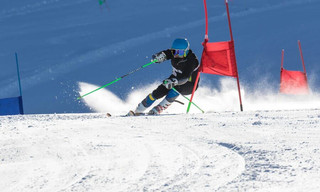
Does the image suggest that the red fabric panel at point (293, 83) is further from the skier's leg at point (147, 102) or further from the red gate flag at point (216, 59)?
the skier's leg at point (147, 102)

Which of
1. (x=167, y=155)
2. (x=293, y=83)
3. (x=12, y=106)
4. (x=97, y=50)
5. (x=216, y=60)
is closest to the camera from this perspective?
(x=167, y=155)

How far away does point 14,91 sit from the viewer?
35.0ft

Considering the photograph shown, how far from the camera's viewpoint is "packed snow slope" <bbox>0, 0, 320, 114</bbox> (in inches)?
425

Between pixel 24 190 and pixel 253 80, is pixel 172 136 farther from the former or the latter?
pixel 253 80

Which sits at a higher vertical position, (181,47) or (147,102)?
(181,47)

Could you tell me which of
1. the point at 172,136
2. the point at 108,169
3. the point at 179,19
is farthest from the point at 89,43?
the point at 108,169

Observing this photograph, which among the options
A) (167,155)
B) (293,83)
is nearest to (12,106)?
(167,155)

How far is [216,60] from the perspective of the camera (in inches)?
243

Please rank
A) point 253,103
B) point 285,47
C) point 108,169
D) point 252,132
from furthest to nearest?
point 285,47, point 253,103, point 252,132, point 108,169

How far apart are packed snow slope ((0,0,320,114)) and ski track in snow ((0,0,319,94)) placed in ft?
0.08

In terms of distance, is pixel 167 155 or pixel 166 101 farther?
pixel 166 101

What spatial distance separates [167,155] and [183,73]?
124 inches

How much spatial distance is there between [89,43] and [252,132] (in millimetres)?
10403

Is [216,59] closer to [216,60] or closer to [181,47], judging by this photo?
[216,60]
